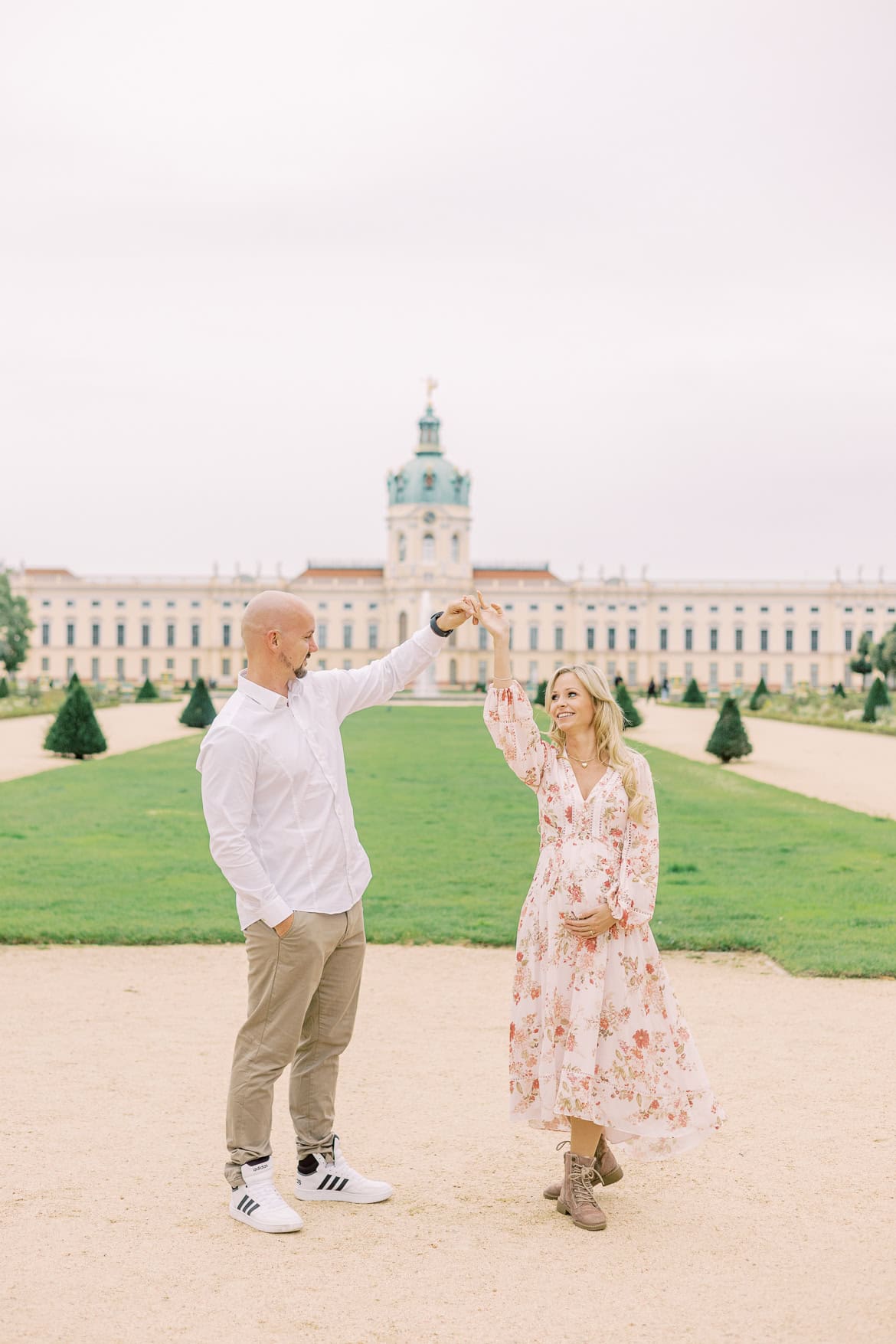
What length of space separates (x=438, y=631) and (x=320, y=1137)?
1320 mm

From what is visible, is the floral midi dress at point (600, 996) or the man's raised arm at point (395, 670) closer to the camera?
the floral midi dress at point (600, 996)

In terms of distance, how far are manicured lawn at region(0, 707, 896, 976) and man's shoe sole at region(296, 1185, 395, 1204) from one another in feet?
10.6

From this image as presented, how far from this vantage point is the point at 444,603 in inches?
3182

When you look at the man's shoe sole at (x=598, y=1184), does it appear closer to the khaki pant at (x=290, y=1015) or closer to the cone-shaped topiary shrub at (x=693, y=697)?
the khaki pant at (x=290, y=1015)

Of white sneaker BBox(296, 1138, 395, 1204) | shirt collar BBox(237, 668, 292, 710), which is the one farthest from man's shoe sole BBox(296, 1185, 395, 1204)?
shirt collar BBox(237, 668, 292, 710)

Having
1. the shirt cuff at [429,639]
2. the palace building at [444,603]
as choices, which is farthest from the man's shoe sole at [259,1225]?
the palace building at [444,603]

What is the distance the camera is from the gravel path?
2.63 m

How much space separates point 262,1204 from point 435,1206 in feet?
1.37

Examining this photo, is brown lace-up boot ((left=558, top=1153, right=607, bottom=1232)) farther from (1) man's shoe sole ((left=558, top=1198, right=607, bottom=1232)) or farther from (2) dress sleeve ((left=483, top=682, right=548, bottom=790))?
(2) dress sleeve ((left=483, top=682, right=548, bottom=790))

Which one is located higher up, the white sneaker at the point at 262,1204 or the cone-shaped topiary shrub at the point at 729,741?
the white sneaker at the point at 262,1204

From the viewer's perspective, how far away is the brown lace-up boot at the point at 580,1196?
10.1 ft

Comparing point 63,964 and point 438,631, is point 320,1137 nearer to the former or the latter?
point 438,631

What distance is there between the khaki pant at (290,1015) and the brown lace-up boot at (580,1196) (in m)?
0.59

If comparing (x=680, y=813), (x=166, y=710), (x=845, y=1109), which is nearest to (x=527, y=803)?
(x=680, y=813)
